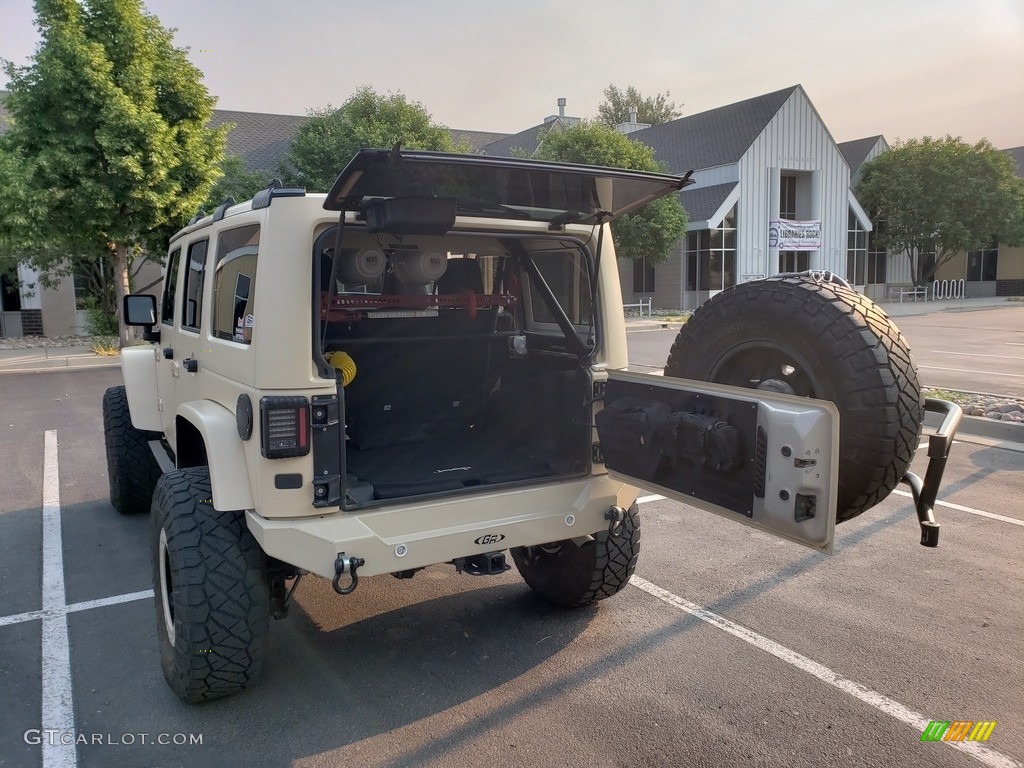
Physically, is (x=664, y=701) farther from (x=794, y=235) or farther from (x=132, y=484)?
(x=794, y=235)

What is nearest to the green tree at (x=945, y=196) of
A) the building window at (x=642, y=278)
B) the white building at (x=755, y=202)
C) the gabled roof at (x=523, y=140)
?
the white building at (x=755, y=202)

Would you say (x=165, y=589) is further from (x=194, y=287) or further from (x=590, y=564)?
(x=590, y=564)

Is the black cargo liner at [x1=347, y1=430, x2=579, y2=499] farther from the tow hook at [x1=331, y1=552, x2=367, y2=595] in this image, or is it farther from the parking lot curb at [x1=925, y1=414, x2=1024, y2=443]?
the parking lot curb at [x1=925, y1=414, x2=1024, y2=443]

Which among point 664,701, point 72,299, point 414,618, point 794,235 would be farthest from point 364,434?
point 794,235

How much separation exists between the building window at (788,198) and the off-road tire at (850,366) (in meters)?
A: 35.1

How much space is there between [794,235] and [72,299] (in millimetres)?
28650

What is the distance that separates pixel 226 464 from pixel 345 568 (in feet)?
2.17

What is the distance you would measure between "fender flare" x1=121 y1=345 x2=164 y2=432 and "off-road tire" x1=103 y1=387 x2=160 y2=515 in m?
0.44

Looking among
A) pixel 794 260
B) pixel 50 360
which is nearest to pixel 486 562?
pixel 50 360

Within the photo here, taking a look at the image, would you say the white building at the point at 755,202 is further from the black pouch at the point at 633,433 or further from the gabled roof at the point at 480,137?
the black pouch at the point at 633,433

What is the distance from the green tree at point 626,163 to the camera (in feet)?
83.0

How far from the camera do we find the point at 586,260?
3.79 metres

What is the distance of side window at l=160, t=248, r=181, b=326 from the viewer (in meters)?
4.98

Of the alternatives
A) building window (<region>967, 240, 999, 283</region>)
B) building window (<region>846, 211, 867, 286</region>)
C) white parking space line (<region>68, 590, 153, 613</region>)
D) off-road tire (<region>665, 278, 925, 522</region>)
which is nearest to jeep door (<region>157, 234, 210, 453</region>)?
white parking space line (<region>68, 590, 153, 613</region>)
